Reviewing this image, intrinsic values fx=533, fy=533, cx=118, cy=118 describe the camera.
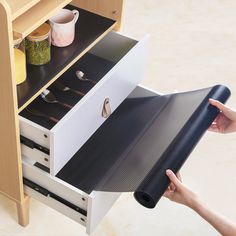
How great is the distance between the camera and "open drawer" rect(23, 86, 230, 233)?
4.55ft

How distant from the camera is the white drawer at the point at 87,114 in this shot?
4.41 ft

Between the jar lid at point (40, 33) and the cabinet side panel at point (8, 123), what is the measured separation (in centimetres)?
21

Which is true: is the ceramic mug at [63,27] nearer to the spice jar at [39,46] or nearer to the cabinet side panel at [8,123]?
the spice jar at [39,46]

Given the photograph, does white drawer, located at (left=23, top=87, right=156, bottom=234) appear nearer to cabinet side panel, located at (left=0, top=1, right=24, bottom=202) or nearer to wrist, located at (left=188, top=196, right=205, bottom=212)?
cabinet side panel, located at (left=0, top=1, right=24, bottom=202)

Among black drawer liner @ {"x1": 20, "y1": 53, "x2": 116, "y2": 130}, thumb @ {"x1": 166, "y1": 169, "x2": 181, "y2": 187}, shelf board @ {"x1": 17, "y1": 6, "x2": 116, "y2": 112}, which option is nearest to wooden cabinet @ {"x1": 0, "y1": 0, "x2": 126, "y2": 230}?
shelf board @ {"x1": 17, "y1": 6, "x2": 116, "y2": 112}

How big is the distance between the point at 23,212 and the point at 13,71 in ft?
1.94

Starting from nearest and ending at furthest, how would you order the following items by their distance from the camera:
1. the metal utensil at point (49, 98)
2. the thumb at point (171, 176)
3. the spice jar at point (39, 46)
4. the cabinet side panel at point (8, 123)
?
the cabinet side panel at point (8, 123)
the thumb at point (171, 176)
the spice jar at point (39, 46)
the metal utensil at point (49, 98)

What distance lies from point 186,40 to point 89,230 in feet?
3.93

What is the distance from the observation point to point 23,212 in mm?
1648

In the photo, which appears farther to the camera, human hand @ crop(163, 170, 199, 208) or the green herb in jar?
the green herb in jar

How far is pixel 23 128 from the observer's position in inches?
54.3

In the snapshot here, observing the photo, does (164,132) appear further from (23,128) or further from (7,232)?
(7,232)

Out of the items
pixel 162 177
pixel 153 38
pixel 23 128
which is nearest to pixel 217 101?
pixel 162 177

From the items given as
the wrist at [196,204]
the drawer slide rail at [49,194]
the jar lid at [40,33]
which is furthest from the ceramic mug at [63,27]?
the wrist at [196,204]
